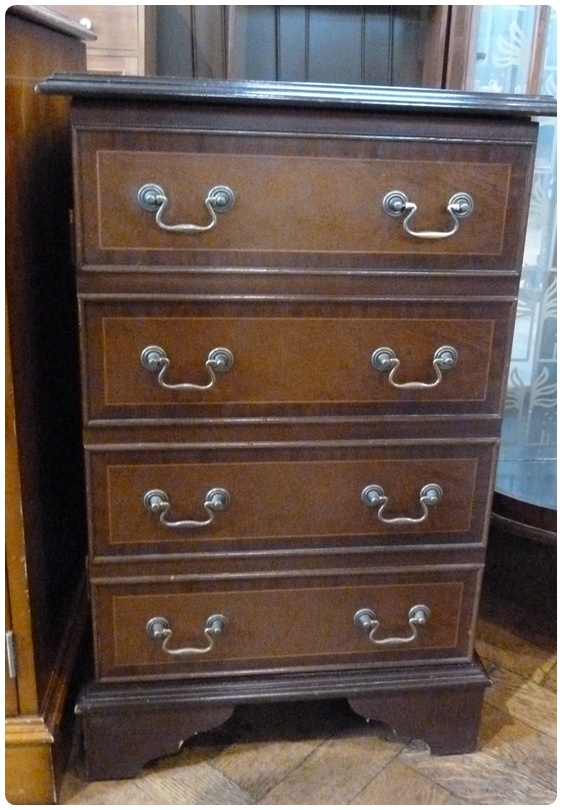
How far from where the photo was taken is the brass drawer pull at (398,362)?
0.92 m

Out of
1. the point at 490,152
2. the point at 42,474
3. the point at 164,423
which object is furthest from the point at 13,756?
the point at 490,152

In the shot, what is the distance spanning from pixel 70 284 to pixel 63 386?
159 mm

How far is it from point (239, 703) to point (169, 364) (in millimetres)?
475

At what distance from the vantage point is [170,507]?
94 centimetres

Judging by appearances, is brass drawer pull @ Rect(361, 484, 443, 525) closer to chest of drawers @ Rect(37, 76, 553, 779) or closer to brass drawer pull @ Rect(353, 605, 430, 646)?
chest of drawers @ Rect(37, 76, 553, 779)

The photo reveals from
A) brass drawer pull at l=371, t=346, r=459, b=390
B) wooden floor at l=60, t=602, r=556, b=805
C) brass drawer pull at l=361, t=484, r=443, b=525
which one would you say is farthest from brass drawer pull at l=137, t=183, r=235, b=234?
wooden floor at l=60, t=602, r=556, b=805

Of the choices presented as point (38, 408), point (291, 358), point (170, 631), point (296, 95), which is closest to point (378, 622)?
point (170, 631)

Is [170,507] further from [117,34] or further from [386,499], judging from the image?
[117,34]

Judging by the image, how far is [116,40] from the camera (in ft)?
3.93

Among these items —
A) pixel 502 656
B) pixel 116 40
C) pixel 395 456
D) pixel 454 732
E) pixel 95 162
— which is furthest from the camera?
pixel 502 656

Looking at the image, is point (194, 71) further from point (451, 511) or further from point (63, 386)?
point (451, 511)

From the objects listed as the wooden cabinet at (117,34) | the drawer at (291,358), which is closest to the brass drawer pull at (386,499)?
the drawer at (291,358)

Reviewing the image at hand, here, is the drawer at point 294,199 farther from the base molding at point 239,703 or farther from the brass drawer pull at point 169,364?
the base molding at point 239,703

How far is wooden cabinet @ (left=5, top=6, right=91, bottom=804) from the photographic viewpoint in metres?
0.89
